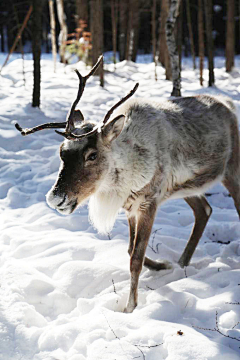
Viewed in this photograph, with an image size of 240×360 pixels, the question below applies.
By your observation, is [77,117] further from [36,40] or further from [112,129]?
[36,40]

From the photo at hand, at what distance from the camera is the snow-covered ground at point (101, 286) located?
7.79 ft

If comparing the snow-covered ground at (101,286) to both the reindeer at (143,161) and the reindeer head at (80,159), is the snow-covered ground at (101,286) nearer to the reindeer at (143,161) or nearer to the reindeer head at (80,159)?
the reindeer at (143,161)

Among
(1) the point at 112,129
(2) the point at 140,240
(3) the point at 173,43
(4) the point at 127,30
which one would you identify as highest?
(4) the point at 127,30

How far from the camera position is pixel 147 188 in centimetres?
316

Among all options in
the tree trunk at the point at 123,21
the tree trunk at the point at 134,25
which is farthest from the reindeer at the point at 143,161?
the tree trunk at the point at 123,21

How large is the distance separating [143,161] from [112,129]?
376mm

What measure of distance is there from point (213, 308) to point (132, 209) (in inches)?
37.6

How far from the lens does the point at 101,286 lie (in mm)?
3170

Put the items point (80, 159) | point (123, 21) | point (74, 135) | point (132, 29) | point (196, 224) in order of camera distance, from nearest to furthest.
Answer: point (74, 135) < point (80, 159) < point (196, 224) < point (132, 29) < point (123, 21)

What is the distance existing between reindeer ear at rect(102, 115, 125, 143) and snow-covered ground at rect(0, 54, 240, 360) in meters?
1.09

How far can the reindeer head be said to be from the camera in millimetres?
2740

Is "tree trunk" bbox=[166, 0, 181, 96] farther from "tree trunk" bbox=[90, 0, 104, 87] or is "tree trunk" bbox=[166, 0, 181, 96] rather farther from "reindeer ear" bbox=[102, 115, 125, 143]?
"reindeer ear" bbox=[102, 115, 125, 143]

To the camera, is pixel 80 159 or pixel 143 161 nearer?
pixel 80 159

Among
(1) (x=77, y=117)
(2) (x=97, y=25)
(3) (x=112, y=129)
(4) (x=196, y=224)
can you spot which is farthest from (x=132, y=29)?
(3) (x=112, y=129)
